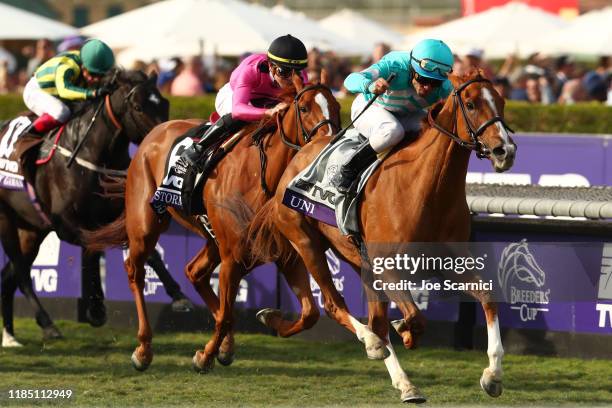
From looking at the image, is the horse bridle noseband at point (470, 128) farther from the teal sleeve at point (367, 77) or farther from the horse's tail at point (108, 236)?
the horse's tail at point (108, 236)

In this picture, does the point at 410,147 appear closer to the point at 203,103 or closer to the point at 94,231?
the point at 94,231

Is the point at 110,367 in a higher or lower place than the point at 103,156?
lower

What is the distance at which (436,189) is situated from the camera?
7.57 meters

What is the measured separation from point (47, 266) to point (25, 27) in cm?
914

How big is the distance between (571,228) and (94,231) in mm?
3507

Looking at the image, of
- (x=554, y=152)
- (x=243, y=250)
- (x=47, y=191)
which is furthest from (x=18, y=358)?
(x=554, y=152)

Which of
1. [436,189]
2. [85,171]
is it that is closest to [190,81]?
[85,171]

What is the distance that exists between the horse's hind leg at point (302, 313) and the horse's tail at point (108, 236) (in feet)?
5.69

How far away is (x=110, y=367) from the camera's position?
9789 millimetres

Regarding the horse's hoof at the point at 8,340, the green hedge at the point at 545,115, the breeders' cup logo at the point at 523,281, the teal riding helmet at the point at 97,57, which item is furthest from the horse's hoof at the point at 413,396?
the green hedge at the point at 545,115

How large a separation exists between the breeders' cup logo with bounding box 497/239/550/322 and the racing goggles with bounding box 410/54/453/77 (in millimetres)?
2256

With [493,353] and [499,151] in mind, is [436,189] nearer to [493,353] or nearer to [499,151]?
[499,151]

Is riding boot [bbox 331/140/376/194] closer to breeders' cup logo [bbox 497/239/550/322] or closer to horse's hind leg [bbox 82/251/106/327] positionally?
breeders' cup logo [bbox 497/239/550/322]

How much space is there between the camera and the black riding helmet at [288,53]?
8836mm
